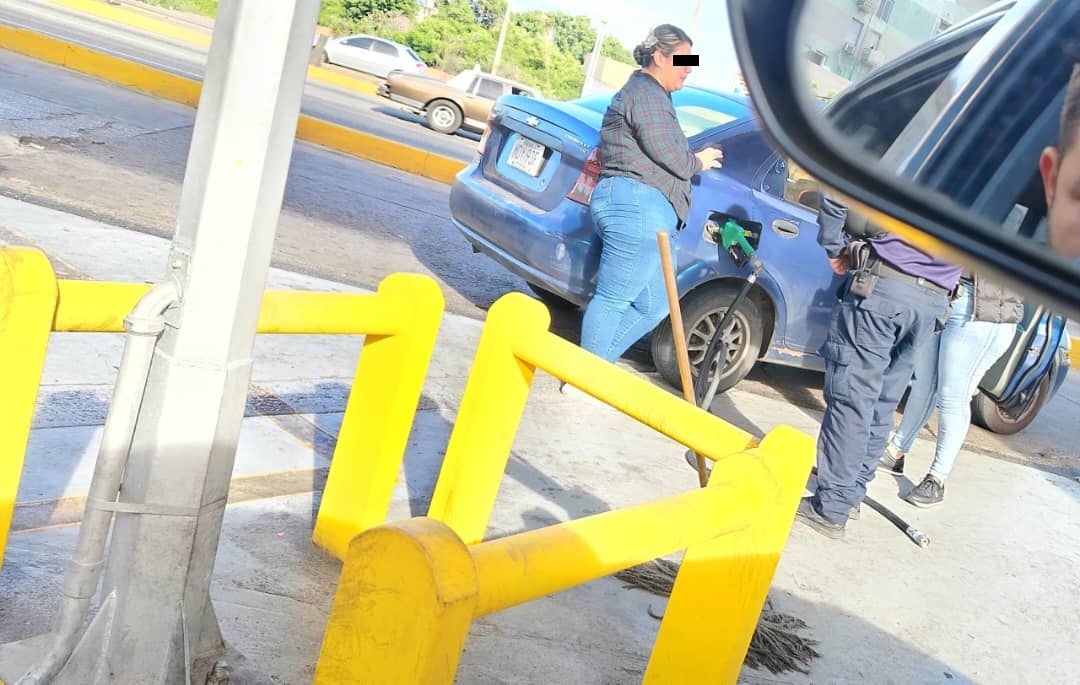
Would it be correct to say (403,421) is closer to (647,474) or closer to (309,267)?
(647,474)

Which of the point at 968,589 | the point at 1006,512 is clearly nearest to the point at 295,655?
the point at 968,589

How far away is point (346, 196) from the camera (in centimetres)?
968

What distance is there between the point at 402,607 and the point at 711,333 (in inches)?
185

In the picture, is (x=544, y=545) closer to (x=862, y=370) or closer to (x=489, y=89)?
(x=862, y=370)

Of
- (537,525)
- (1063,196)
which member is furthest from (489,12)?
(1063,196)

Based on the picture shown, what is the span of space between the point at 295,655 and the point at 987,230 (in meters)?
2.40

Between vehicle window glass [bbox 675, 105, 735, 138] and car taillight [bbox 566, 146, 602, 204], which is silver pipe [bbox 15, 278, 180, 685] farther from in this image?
vehicle window glass [bbox 675, 105, 735, 138]

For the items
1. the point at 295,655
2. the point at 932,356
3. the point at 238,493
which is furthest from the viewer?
the point at 932,356

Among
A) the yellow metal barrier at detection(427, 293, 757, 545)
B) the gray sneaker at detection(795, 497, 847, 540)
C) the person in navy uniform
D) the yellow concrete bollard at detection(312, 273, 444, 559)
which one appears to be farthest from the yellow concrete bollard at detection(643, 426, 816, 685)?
the gray sneaker at detection(795, 497, 847, 540)

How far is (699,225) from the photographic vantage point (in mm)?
6031

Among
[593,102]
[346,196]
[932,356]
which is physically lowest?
[346,196]

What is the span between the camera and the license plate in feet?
20.7

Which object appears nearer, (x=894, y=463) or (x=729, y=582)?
(x=729, y=582)

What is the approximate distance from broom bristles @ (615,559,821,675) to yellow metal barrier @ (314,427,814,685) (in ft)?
2.02
